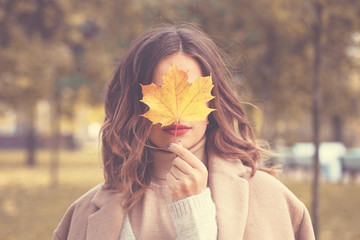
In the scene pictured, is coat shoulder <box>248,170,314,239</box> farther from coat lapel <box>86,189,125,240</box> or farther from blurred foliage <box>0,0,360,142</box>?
blurred foliage <box>0,0,360,142</box>

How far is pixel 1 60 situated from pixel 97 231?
7941 millimetres

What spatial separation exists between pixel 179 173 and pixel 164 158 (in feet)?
1.01

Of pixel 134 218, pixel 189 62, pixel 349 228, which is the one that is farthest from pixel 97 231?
pixel 349 228

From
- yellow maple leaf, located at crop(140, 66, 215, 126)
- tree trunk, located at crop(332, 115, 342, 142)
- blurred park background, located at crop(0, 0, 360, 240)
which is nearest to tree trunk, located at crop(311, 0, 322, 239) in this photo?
blurred park background, located at crop(0, 0, 360, 240)

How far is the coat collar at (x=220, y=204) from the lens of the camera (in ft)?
5.80

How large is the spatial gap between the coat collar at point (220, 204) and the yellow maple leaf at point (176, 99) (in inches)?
13.6

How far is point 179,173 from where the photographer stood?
1.70 m

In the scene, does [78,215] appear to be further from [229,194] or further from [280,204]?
[280,204]

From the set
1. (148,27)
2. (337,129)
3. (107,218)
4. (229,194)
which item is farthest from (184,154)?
(337,129)

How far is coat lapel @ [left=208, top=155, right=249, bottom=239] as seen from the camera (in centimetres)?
175

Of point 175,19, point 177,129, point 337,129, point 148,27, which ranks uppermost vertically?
point 175,19

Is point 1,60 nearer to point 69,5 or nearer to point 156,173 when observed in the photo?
point 69,5

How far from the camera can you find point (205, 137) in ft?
6.57

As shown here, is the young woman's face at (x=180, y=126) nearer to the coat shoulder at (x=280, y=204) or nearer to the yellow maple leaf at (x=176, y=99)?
the yellow maple leaf at (x=176, y=99)
